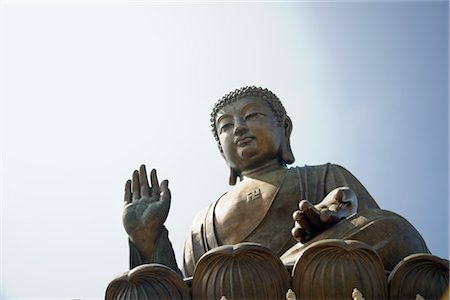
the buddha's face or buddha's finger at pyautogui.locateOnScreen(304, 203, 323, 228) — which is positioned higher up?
the buddha's face

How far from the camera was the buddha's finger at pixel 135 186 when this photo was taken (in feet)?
21.6

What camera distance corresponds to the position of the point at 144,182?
6.66m

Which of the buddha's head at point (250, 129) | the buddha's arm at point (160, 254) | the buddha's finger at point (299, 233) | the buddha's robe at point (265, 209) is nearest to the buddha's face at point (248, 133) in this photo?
the buddha's head at point (250, 129)

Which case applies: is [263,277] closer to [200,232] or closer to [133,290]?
[133,290]

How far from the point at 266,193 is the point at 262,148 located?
67cm

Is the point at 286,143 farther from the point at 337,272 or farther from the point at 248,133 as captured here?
the point at 337,272

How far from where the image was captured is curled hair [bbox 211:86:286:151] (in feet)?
25.1

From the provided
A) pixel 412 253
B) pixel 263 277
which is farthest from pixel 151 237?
pixel 412 253

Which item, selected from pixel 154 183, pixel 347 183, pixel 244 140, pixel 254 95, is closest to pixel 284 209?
pixel 347 183

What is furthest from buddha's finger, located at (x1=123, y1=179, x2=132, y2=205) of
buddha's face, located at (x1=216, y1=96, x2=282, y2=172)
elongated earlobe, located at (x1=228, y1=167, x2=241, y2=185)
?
elongated earlobe, located at (x1=228, y1=167, x2=241, y2=185)

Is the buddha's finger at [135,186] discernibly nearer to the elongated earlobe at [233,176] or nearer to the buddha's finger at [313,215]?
the elongated earlobe at [233,176]

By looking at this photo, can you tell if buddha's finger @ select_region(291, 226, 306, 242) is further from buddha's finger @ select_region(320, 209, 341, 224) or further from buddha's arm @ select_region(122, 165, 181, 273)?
buddha's arm @ select_region(122, 165, 181, 273)

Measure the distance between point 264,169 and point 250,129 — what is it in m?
0.34

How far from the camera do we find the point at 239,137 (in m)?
7.47
